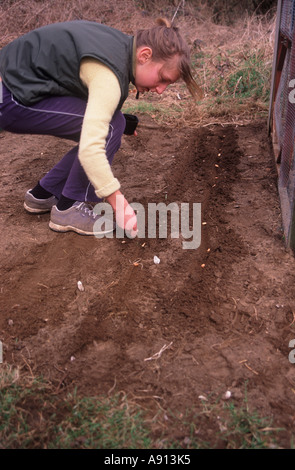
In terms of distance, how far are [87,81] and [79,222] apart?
1.05m

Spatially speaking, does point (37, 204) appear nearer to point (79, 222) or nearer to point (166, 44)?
point (79, 222)

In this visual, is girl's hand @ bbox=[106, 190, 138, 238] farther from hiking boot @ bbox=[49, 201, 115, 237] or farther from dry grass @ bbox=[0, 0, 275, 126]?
dry grass @ bbox=[0, 0, 275, 126]

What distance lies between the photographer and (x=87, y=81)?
89.4 inches

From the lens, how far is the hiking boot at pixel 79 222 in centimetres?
305

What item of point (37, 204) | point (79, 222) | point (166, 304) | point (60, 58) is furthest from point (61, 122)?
point (166, 304)

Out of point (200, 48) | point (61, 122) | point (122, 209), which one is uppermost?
point (61, 122)

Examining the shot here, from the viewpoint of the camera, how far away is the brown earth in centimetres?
200

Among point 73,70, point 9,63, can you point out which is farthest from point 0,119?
point 73,70

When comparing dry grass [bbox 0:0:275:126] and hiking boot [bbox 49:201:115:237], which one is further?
dry grass [bbox 0:0:275:126]

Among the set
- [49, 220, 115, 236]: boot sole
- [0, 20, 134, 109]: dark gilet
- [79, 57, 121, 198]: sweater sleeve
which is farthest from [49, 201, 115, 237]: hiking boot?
[79, 57, 121, 198]: sweater sleeve

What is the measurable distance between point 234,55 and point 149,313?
514 cm

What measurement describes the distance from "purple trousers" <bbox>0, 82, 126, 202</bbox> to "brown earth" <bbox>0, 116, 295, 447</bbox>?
1.20ft
